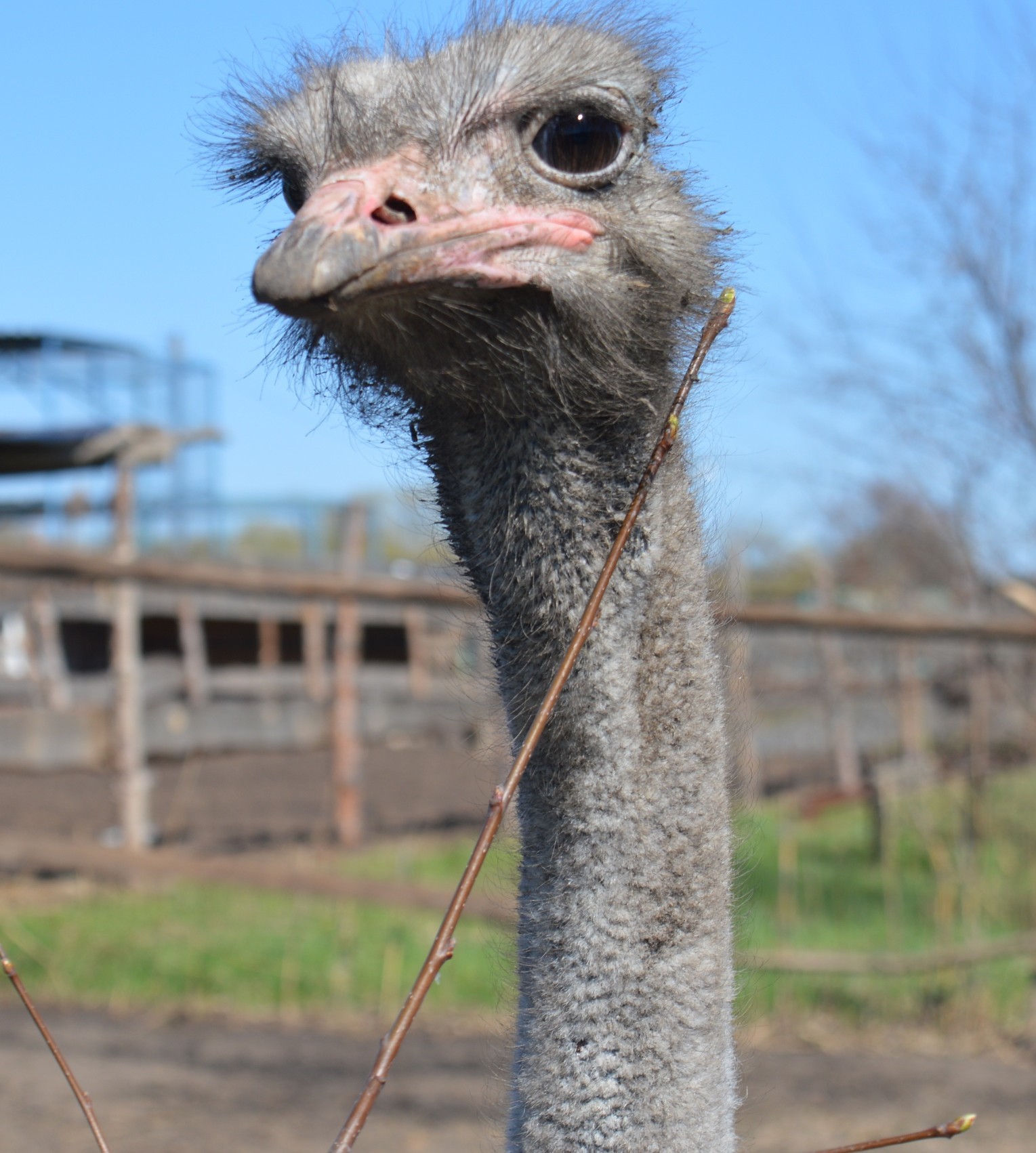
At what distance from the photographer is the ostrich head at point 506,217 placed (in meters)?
1.20

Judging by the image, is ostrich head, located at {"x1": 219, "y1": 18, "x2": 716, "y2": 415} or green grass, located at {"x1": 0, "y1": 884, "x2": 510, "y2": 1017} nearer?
ostrich head, located at {"x1": 219, "y1": 18, "x2": 716, "y2": 415}

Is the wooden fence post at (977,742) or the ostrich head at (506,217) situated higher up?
the ostrich head at (506,217)

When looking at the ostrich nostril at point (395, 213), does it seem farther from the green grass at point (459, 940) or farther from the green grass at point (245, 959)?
the green grass at point (245, 959)

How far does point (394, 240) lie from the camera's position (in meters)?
1.17

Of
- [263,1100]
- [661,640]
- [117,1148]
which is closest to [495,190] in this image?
[661,640]

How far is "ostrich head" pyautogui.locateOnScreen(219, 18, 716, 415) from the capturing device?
120 cm

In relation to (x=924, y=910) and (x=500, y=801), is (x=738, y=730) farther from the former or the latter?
(x=924, y=910)

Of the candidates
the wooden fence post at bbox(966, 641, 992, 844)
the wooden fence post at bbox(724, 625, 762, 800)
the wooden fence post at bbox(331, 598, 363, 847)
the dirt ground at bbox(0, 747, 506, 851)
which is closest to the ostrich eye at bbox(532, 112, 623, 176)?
the wooden fence post at bbox(724, 625, 762, 800)

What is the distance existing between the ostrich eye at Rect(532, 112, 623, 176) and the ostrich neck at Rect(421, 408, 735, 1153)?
249 mm

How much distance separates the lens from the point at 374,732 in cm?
1342

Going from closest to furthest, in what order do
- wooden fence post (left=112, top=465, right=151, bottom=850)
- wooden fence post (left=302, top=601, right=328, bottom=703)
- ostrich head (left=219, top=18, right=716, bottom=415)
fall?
ostrich head (left=219, top=18, right=716, bottom=415) < wooden fence post (left=112, top=465, right=151, bottom=850) < wooden fence post (left=302, top=601, right=328, bottom=703)

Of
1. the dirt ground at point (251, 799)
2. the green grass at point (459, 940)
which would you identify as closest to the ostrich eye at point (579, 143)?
the green grass at point (459, 940)

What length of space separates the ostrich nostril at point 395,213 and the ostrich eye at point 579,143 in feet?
0.52

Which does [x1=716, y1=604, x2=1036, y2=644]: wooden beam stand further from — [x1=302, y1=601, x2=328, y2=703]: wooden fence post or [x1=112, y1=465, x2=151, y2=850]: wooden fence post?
[x1=302, y1=601, x2=328, y2=703]: wooden fence post
